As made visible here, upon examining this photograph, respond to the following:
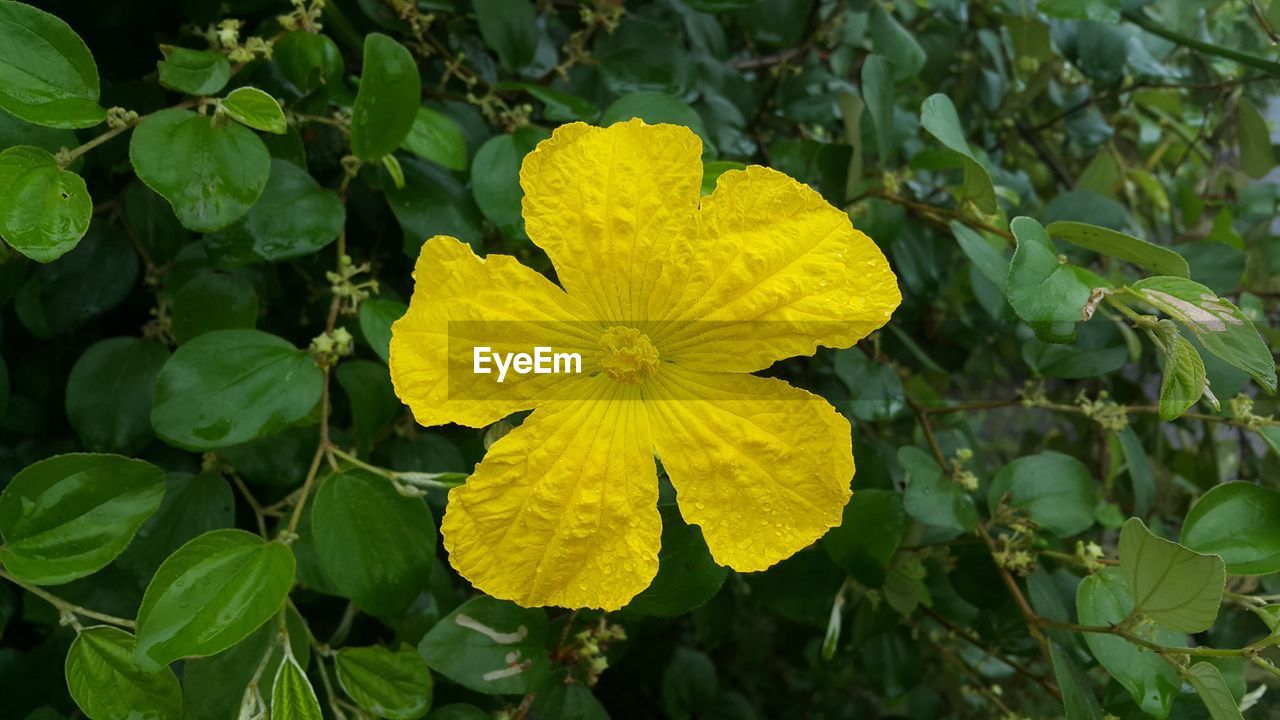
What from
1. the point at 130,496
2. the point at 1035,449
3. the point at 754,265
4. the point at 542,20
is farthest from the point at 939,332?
the point at 130,496

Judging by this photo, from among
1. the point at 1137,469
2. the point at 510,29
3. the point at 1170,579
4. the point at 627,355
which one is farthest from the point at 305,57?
the point at 1137,469

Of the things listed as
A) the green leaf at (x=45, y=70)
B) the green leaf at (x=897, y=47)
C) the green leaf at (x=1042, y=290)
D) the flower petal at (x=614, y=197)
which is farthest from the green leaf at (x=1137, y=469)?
the green leaf at (x=45, y=70)

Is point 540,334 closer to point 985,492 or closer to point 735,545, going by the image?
point 735,545

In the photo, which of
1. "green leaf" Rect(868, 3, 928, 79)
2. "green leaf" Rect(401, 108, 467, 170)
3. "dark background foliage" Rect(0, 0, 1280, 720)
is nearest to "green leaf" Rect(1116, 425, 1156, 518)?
"dark background foliage" Rect(0, 0, 1280, 720)

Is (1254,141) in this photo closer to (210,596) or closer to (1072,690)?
(1072,690)

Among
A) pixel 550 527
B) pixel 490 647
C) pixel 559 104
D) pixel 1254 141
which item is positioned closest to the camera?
pixel 550 527

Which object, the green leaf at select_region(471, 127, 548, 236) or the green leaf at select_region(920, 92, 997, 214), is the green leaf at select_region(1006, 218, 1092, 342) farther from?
the green leaf at select_region(471, 127, 548, 236)

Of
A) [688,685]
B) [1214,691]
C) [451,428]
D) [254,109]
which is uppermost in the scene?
[254,109]
